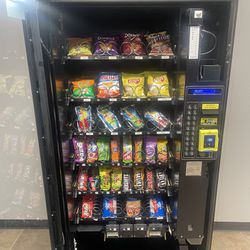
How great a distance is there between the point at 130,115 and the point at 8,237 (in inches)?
63.9

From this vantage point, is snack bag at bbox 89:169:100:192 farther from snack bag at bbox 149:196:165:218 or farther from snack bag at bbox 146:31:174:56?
snack bag at bbox 146:31:174:56

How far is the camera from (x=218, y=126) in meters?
1.40

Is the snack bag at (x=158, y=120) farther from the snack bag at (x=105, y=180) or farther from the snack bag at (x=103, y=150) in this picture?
the snack bag at (x=105, y=180)

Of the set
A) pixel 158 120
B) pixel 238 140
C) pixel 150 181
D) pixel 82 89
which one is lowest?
pixel 150 181

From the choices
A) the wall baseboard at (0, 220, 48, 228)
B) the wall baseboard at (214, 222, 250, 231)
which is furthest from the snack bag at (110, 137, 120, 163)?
the wall baseboard at (214, 222, 250, 231)

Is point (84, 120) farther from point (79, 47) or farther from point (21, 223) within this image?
point (21, 223)

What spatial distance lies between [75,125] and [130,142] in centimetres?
41

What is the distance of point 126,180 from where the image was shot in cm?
191

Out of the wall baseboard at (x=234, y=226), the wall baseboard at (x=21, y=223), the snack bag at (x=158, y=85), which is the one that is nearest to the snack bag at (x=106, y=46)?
the snack bag at (x=158, y=85)

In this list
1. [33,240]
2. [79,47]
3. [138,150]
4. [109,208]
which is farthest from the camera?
[33,240]

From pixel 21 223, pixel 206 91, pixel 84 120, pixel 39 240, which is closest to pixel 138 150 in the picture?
pixel 84 120

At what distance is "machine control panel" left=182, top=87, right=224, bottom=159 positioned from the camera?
1.35 m

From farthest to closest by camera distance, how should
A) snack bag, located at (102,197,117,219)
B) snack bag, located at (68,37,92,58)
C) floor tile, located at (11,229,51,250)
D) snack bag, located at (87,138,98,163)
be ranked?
floor tile, located at (11,229,51,250) → snack bag, located at (102,197,117,219) → snack bag, located at (87,138,98,163) → snack bag, located at (68,37,92,58)

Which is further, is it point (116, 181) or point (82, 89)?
point (116, 181)
